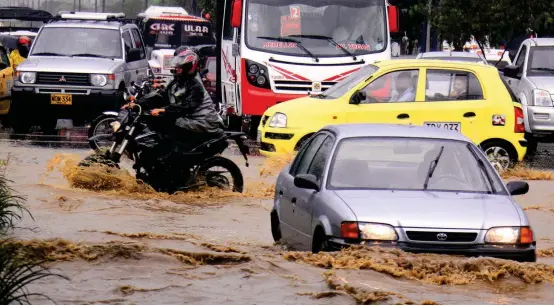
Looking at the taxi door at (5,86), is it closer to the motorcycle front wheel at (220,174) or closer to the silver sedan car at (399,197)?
the motorcycle front wheel at (220,174)

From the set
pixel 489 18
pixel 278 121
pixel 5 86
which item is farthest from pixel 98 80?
pixel 489 18

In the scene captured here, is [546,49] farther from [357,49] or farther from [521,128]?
[521,128]

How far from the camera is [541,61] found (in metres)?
24.1

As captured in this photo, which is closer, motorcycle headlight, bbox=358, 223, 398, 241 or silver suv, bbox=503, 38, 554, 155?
motorcycle headlight, bbox=358, 223, 398, 241

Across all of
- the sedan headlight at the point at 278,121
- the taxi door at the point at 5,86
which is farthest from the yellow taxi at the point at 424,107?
the taxi door at the point at 5,86

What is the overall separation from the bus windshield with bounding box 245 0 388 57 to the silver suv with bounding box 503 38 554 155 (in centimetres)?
267

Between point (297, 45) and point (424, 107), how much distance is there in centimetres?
492

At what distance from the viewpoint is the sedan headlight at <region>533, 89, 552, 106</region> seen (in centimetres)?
2255

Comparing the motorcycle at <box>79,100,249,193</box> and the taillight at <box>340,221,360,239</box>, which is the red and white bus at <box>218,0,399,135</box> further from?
the taillight at <box>340,221,360,239</box>

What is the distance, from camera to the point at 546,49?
24203 millimetres

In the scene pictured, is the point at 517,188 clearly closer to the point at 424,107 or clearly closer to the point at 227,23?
the point at 424,107

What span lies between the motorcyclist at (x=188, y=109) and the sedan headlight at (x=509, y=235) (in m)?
6.27

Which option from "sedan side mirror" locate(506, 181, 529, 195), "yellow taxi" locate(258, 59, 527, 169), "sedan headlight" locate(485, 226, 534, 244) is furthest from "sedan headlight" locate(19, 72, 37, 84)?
"sedan headlight" locate(485, 226, 534, 244)

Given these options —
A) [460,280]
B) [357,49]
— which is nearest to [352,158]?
[460,280]
